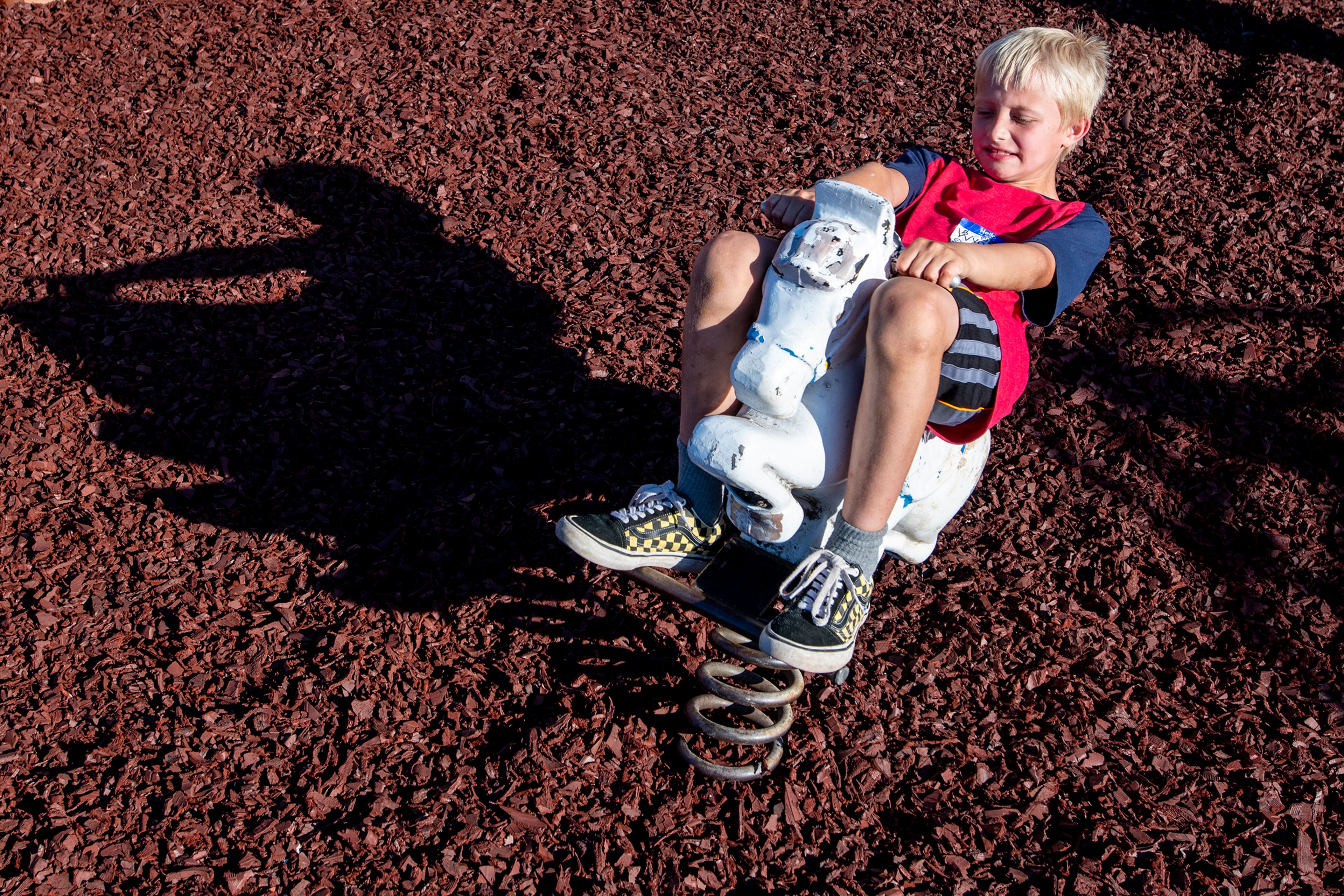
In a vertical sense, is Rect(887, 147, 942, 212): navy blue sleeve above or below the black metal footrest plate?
above

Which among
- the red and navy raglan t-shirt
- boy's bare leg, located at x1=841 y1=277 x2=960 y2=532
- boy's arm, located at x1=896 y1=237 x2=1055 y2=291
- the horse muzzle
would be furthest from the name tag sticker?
the horse muzzle

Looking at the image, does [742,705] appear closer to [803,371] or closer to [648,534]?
[648,534]

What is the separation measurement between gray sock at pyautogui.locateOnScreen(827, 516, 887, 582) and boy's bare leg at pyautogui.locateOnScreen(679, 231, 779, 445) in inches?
17.0

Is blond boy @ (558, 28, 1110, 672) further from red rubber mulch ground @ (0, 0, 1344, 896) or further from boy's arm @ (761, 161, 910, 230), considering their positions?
red rubber mulch ground @ (0, 0, 1344, 896)

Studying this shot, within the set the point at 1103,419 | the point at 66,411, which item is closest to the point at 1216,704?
the point at 1103,419

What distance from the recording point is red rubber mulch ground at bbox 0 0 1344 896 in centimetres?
251

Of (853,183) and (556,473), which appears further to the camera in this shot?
(556,473)

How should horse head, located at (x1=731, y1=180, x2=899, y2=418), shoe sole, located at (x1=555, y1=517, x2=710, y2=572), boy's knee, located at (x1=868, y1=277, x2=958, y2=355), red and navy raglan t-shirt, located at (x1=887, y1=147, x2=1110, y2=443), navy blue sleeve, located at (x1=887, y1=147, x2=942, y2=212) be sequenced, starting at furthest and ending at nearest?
1. navy blue sleeve, located at (x1=887, y1=147, x2=942, y2=212)
2. red and navy raglan t-shirt, located at (x1=887, y1=147, x2=1110, y2=443)
3. shoe sole, located at (x1=555, y1=517, x2=710, y2=572)
4. horse head, located at (x1=731, y1=180, x2=899, y2=418)
5. boy's knee, located at (x1=868, y1=277, x2=958, y2=355)

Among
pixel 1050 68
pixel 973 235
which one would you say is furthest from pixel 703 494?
pixel 1050 68

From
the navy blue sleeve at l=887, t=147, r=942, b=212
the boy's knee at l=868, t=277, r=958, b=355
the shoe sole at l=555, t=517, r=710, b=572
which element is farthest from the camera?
the navy blue sleeve at l=887, t=147, r=942, b=212

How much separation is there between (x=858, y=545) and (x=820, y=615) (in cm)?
21

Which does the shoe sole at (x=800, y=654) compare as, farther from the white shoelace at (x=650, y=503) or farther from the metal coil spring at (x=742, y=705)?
the white shoelace at (x=650, y=503)

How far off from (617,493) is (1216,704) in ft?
6.05

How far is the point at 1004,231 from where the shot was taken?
2.75 meters
